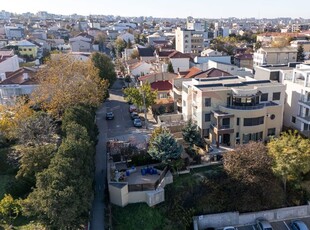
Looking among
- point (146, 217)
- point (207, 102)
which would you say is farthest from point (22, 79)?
point (146, 217)

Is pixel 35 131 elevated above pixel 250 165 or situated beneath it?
elevated above

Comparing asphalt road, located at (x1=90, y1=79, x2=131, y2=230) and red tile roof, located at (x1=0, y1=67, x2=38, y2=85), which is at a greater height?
red tile roof, located at (x1=0, y1=67, x2=38, y2=85)

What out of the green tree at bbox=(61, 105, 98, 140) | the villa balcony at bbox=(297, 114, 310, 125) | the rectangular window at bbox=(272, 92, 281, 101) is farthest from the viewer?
the rectangular window at bbox=(272, 92, 281, 101)

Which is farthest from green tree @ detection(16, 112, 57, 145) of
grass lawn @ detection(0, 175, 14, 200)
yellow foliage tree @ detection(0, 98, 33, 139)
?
grass lawn @ detection(0, 175, 14, 200)

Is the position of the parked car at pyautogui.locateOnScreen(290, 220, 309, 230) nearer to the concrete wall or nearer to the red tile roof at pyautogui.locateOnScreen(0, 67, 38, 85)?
the concrete wall

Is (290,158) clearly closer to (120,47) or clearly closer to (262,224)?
(262,224)

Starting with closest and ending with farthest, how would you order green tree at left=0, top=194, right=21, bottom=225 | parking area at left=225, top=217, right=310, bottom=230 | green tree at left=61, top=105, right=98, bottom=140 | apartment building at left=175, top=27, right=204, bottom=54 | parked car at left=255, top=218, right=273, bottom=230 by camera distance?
green tree at left=0, top=194, right=21, bottom=225, parked car at left=255, top=218, right=273, bottom=230, parking area at left=225, top=217, right=310, bottom=230, green tree at left=61, top=105, right=98, bottom=140, apartment building at left=175, top=27, right=204, bottom=54
